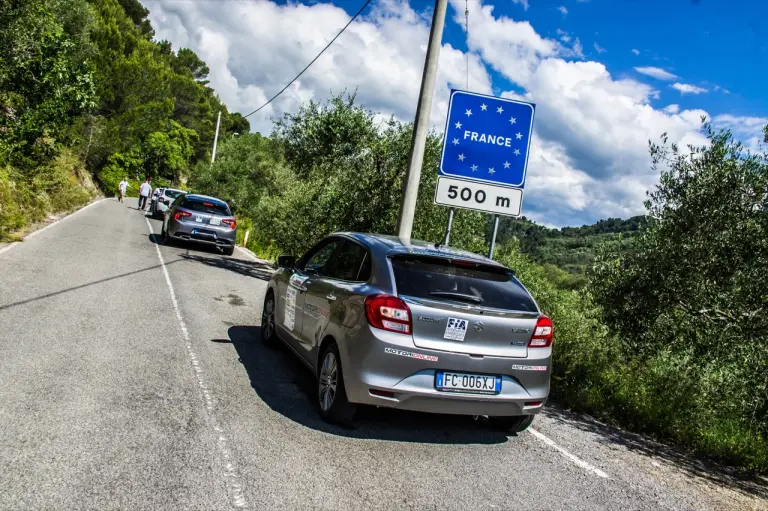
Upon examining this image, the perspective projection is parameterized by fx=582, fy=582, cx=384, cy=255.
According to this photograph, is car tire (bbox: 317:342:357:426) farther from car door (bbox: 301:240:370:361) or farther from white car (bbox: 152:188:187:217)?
white car (bbox: 152:188:187:217)

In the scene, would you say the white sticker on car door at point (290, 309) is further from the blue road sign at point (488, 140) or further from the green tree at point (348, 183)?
the green tree at point (348, 183)

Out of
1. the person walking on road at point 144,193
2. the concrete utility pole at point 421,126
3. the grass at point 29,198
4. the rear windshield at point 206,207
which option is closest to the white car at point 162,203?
the grass at point 29,198

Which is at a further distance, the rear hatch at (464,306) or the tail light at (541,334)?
the tail light at (541,334)

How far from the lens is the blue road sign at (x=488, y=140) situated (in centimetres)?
860

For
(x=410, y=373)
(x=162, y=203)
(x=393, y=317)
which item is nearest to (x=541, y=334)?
(x=410, y=373)

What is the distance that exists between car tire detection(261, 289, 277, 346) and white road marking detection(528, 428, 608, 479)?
10.9 feet

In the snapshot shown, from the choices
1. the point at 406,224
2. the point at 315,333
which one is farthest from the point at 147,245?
the point at 315,333

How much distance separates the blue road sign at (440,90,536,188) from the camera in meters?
8.60

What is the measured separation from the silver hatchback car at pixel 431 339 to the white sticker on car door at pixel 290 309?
115 cm

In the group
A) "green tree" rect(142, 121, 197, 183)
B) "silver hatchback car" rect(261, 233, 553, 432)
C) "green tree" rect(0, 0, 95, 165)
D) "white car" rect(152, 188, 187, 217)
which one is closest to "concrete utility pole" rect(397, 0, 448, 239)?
"silver hatchback car" rect(261, 233, 553, 432)

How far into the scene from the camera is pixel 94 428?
A: 407 cm

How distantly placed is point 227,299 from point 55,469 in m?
7.20

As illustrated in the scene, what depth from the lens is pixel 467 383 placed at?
177 inches

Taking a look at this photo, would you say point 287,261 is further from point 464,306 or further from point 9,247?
point 9,247
